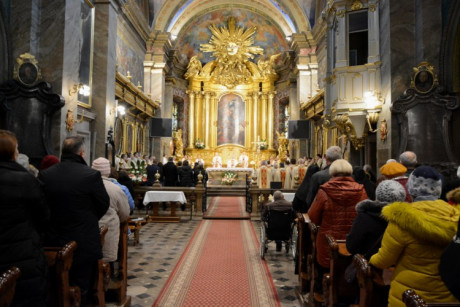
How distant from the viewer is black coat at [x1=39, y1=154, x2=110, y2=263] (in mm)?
3047

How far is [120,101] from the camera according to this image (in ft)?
50.1

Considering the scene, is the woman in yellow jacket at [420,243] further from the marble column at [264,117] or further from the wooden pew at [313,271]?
the marble column at [264,117]

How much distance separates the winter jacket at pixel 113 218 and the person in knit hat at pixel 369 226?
2.33 metres

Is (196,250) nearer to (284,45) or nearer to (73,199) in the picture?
(73,199)

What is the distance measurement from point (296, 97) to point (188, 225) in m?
13.5

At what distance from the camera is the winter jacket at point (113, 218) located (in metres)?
3.98

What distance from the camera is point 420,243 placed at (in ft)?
7.14

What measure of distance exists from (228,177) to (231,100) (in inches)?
316

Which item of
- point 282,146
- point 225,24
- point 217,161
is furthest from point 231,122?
point 225,24

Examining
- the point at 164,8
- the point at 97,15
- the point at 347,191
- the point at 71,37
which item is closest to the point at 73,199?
the point at 347,191

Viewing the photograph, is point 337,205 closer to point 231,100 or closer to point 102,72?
point 102,72

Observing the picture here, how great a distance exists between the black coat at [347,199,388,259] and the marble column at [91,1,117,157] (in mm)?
10603

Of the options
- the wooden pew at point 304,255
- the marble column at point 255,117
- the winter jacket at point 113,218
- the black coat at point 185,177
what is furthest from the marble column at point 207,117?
the winter jacket at point 113,218

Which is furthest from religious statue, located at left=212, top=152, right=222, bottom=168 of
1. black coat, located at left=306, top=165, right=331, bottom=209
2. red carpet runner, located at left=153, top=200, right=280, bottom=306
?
black coat, located at left=306, top=165, right=331, bottom=209
